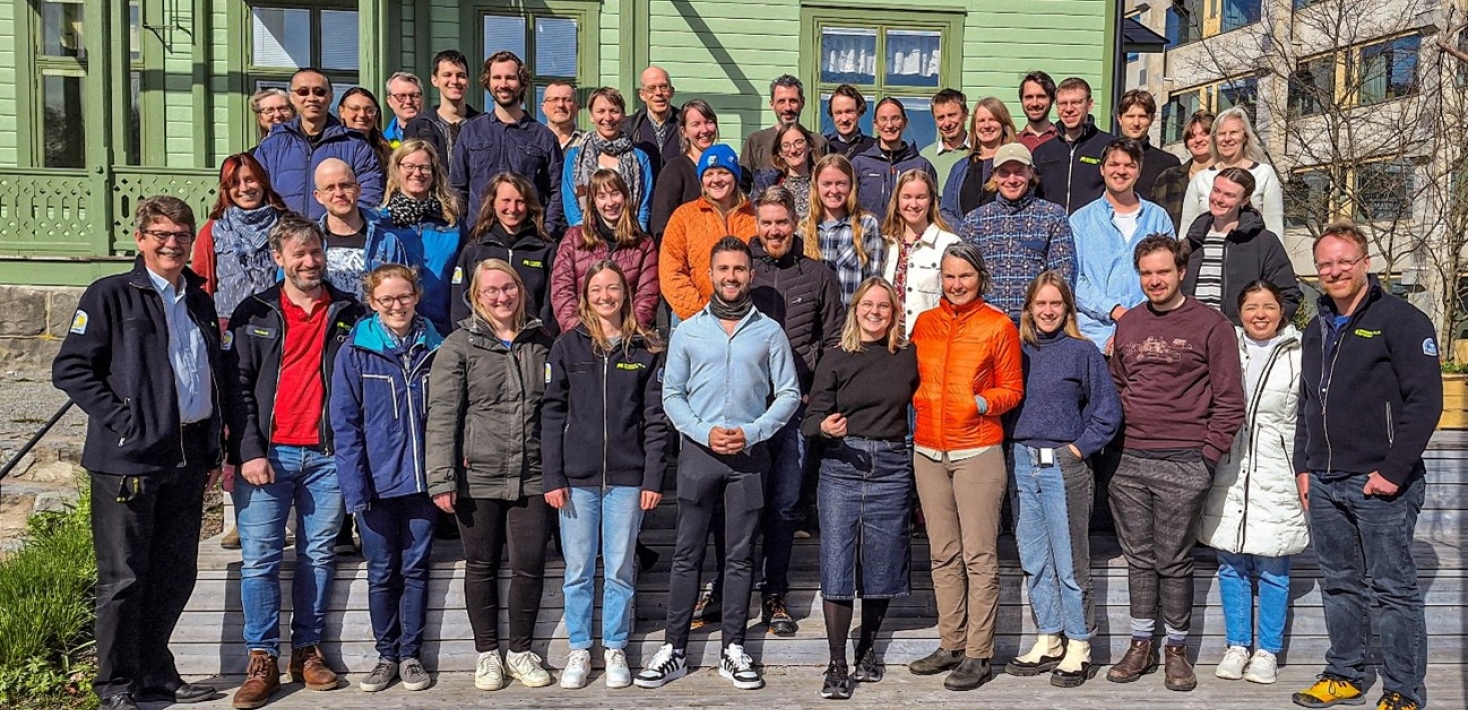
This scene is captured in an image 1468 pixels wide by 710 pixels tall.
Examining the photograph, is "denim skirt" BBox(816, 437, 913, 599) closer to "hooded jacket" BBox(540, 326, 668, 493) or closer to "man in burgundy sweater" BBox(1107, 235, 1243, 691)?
"hooded jacket" BBox(540, 326, 668, 493)

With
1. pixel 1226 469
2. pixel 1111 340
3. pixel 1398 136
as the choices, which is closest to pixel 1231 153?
pixel 1111 340

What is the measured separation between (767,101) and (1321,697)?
27.6 feet

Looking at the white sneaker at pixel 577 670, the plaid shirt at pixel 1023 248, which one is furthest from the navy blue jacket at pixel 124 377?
the plaid shirt at pixel 1023 248

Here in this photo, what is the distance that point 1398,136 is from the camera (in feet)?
52.3

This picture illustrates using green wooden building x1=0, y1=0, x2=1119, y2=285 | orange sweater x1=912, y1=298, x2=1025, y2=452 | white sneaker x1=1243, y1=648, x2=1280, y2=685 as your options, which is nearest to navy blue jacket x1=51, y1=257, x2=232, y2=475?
orange sweater x1=912, y1=298, x2=1025, y2=452

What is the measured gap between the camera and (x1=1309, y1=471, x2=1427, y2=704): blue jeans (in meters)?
5.09

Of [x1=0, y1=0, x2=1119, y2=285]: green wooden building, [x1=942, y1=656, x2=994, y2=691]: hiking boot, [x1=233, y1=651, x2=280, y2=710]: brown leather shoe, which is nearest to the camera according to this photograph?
[x1=233, y1=651, x2=280, y2=710]: brown leather shoe

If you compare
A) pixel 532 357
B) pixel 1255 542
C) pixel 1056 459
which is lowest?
pixel 1255 542

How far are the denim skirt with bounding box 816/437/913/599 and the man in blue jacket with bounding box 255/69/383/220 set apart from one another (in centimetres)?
309

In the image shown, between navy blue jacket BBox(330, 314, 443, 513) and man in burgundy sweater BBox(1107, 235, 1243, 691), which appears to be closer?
navy blue jacket BBox(330, 314, 443, 513)

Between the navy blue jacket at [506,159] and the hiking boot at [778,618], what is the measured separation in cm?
251

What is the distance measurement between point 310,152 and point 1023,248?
4011 mm

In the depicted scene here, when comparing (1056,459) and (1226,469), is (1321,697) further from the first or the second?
(1056,459)

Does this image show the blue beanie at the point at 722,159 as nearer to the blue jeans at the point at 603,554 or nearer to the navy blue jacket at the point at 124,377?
the blue jeans at the point at 603,554
